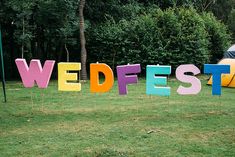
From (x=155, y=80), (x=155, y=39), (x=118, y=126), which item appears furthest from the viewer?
(x=155, y=39)

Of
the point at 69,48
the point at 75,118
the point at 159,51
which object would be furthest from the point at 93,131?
the point at 69,48

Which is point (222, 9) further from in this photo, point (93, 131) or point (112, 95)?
point (93, 131)

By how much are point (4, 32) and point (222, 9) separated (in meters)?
22.9

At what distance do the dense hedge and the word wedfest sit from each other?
10.5m

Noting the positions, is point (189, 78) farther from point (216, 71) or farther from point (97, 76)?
point (97, 76)

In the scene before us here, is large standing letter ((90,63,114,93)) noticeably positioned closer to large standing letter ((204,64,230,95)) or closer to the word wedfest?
the word wedfest

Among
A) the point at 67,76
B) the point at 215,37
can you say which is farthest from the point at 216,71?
the point at 215,37

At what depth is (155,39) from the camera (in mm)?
19922

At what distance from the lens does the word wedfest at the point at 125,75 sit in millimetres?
8930

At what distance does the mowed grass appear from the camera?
235 inches

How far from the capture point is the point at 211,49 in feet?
75.7

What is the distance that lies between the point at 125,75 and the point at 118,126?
177 centimetres

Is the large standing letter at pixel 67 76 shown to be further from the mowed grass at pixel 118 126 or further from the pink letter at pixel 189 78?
the pink letter at pixel 189 78

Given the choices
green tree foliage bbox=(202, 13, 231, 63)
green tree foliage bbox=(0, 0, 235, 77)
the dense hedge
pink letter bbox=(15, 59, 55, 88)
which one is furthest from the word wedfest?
Result: green tree foliage bbox=(202, 13, 231, 63)
